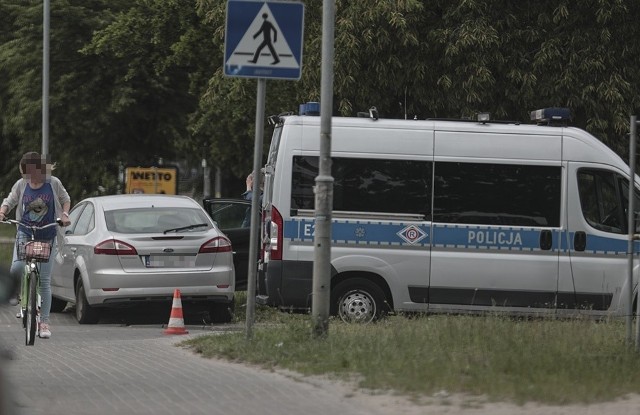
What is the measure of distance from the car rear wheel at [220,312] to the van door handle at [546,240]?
3799mm

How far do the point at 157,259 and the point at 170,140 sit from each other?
20.9 m

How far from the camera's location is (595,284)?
14.5 meters

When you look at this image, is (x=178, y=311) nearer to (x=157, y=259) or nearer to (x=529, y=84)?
(x=157, y=259)

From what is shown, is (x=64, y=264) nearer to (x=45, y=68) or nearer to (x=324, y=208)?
(x=324, y=208)

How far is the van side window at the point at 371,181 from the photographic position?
47.2ft

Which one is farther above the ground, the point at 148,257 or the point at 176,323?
the point at 148,257

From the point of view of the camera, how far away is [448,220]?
14438 millimetres

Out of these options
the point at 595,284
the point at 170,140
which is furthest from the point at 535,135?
the point at 170,140

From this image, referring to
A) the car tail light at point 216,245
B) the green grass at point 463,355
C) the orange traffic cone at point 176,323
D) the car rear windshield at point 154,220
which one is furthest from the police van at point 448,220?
the green grass at point 463,355

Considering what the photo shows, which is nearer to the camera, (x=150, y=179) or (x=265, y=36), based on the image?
(x=265, y=36)

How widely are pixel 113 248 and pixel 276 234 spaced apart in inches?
74.6

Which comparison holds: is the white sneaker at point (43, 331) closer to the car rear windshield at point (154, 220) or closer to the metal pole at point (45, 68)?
the car rear windshield at point (154, 220)

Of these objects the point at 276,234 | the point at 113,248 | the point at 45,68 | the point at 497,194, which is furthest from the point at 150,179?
the point at 497,194

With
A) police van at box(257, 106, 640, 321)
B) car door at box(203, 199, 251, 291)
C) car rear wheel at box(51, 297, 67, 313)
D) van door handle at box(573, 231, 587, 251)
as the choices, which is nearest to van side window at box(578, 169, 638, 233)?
police van at box(257, 106, 640, 321)
